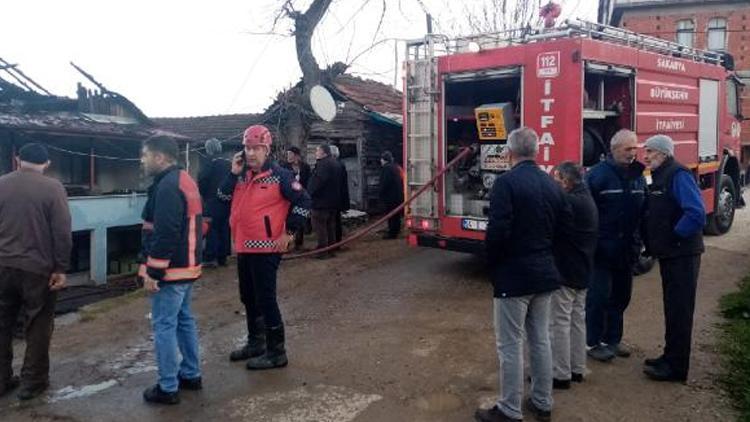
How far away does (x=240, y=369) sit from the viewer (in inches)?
204

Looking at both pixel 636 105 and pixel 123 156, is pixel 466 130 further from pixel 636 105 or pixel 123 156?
pixel 123 156

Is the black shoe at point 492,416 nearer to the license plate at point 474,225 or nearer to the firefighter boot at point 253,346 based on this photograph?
the firefighter boot at point 253,346

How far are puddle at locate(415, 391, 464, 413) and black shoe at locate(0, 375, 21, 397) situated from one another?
2.98 meters

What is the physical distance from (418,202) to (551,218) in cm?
432

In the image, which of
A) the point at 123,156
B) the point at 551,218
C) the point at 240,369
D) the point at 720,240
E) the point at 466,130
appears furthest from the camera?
the point at 123,156

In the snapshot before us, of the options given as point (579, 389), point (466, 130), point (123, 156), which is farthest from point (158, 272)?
point (123, 156)

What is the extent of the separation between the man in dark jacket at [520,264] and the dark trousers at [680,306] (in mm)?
1188

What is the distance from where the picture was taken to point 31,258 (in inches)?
183

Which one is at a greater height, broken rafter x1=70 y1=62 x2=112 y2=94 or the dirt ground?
broken rafter x1=70 y1=62 x2=112 y2=94

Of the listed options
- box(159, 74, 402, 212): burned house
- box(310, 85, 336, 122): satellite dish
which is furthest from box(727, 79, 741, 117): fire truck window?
box(159, 74, 402, 212): burned house

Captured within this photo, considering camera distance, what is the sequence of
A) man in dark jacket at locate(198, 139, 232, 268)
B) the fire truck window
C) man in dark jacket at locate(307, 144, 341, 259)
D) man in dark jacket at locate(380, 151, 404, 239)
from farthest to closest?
man in dark jacket at locate(380, 151, 404, 239), the fire truck window, man in dark jacket at locate(307, 144, 341, 259), man in dark jacket at locate(198, 139, 232, 268)

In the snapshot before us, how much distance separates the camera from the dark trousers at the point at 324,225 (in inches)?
395

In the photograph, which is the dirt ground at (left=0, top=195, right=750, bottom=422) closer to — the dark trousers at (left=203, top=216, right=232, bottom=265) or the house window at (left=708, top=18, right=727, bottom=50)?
the dark trousers at (left=203, top=216, right=232, bottom=265)

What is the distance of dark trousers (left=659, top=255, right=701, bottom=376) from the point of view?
464cm
